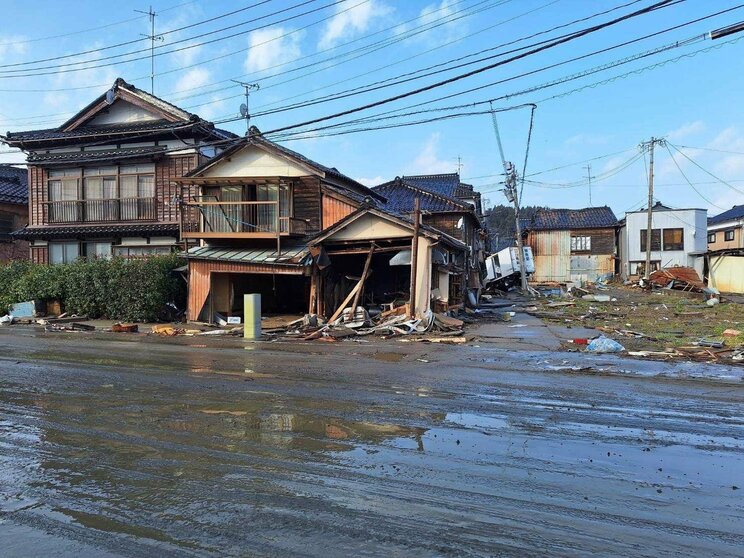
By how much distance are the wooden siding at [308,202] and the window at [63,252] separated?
12348 millimetres

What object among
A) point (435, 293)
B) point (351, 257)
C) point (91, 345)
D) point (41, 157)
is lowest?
A: point (91, 345)

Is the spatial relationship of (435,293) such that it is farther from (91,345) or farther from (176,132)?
(176,132)

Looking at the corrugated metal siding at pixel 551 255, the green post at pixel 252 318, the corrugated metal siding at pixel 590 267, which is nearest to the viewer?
the green post at pixel 252 318

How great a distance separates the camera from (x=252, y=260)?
1962 centimetres

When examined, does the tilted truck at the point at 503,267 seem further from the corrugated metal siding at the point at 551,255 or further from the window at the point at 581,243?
the window at the point at 581,243

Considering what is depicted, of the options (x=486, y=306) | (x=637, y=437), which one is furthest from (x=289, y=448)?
(x=486, y=306)

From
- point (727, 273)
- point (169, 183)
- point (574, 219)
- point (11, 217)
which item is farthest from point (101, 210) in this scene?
point (574, 219)

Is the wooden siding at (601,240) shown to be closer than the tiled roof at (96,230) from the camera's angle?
No

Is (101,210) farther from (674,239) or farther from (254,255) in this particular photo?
(674,239)

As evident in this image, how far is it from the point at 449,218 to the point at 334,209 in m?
10.0

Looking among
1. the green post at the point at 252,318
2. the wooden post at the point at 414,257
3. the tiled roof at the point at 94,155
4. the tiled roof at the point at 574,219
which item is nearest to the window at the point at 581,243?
the tiled roof at the point at 574,219

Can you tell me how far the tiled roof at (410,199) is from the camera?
96.9 feet

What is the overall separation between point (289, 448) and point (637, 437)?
3774 mm

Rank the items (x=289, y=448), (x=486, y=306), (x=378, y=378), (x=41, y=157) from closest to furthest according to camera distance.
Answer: (x=289, y=448)
(x=378, y=378)
(x=41, y=157)
(x=486, y=306)
